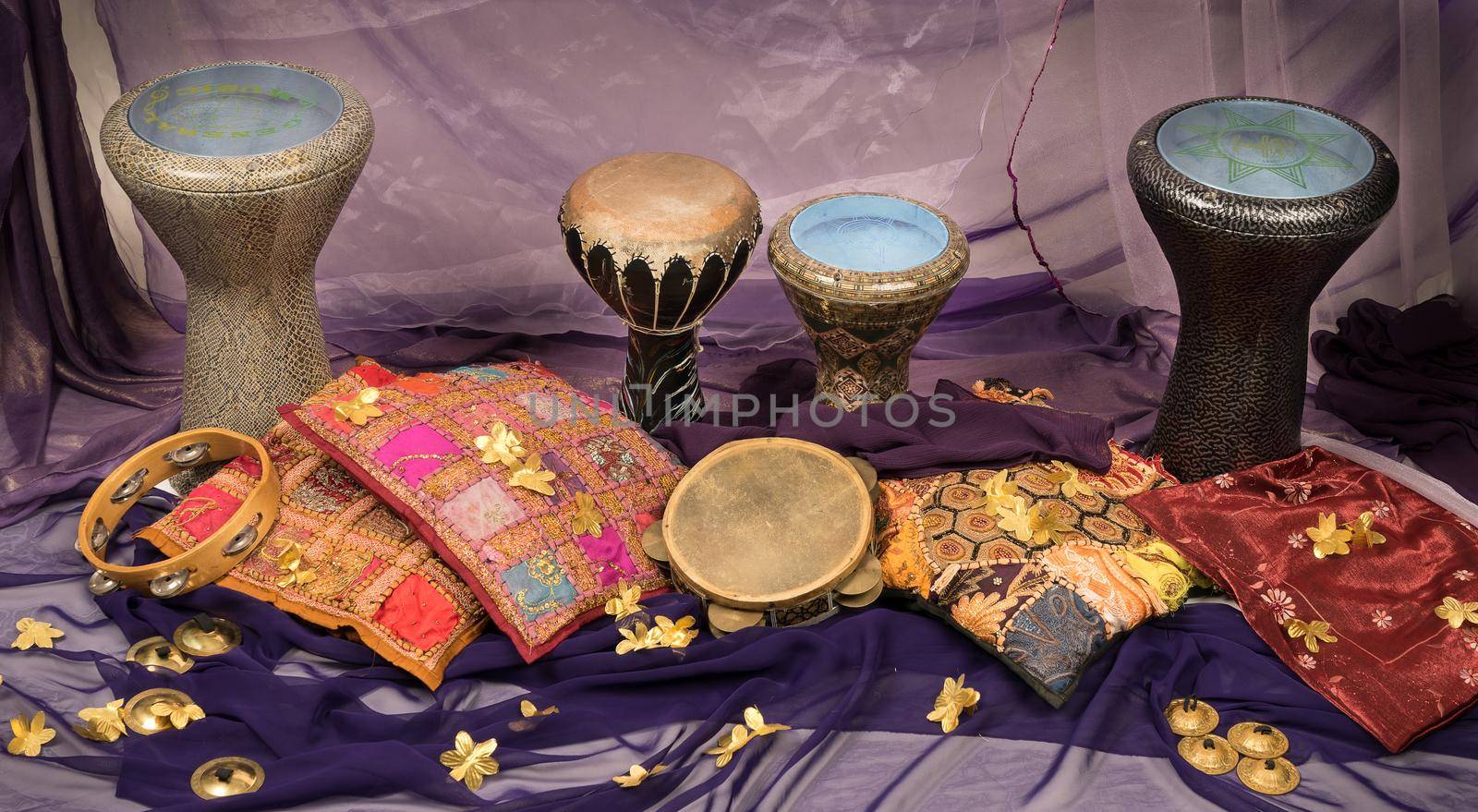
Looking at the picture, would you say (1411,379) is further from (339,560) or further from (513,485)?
(339,560)

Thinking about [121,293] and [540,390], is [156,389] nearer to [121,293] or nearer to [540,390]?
[121,293]

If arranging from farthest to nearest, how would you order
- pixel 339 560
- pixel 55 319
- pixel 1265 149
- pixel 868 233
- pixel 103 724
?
1. pixel 55 319
2. pixel 868 233
3. pixel 1265 149
4. pixel 339 560
5. pixel 103 724

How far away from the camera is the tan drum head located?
7.73 feet

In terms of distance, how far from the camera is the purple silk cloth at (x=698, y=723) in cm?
209

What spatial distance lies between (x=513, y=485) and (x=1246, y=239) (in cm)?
132

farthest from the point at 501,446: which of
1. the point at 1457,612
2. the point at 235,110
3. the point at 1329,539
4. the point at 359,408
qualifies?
the point at 1457,612

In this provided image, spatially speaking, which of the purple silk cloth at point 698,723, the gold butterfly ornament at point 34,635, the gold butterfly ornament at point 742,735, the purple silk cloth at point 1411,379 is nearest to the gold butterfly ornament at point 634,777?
the purple silk cloth at point 698,723

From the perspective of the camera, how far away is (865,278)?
8.53ft

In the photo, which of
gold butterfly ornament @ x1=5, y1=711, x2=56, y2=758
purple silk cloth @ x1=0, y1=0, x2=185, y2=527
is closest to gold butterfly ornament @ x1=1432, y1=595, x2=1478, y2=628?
gold butterfly ornament @ x1=5, y1=711, x2=56, y2=758

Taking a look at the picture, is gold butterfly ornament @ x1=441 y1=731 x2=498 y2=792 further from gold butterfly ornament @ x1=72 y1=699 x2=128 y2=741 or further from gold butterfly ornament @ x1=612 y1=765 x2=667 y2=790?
gold butterfly ornament @ x1=72 y1=699 x2=128 y2=741

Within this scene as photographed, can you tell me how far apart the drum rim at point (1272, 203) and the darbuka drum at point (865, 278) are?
15.2 inches

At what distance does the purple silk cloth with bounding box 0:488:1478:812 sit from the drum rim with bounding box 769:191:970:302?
1.98 ft

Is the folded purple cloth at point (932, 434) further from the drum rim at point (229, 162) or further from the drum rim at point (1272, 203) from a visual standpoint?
the drum rim at point (229, 162)

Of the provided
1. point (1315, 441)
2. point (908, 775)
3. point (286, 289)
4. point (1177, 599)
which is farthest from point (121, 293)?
point (1315, 441)
